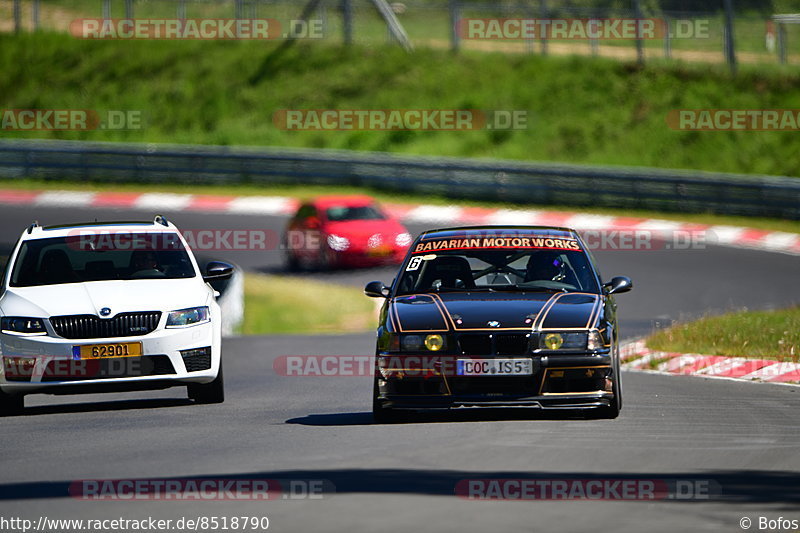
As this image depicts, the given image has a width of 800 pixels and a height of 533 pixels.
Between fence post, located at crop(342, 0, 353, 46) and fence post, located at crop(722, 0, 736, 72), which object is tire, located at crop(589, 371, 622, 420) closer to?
fence post, located at crop(722, 0, 736, 72)

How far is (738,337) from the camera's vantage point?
53.4ft

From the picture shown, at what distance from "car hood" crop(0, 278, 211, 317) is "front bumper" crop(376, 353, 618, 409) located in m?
2.59

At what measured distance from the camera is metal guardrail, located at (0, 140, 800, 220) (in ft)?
97.3

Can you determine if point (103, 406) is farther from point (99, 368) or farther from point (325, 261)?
point (325, 261)

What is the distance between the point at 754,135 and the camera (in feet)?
118

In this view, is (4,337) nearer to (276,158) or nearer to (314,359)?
(314,359)

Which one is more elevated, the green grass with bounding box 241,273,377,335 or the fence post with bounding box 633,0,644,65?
the fence post with bounding box 633,0,644,65

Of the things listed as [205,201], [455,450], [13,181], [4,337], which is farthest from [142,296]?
[13,181]
